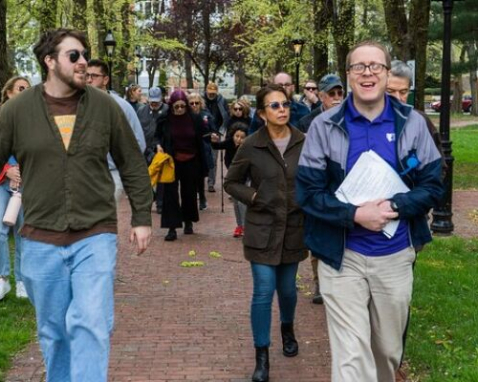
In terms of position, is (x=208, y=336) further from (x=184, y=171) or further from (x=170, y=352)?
(x=184, y=171)

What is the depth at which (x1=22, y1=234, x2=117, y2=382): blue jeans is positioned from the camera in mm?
4266

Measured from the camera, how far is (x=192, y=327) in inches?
273

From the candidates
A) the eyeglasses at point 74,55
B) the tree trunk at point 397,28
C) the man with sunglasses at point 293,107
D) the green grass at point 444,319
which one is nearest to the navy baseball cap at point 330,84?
the man with sunglasses at point 293,107

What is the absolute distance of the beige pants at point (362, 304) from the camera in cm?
418

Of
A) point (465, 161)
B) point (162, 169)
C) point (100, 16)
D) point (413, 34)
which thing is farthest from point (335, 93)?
point (100, 16)

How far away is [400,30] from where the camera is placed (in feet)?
52.5

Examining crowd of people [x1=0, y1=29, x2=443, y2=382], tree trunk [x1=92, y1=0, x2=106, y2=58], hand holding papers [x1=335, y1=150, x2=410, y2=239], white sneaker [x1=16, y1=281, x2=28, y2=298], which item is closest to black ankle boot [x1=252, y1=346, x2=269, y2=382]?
crowd of people [x1=0, y1=29, x2=443, y2=382]

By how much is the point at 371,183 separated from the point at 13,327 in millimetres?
3785

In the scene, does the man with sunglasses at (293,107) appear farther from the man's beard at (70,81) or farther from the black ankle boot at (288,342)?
the man's beard at (70,81)

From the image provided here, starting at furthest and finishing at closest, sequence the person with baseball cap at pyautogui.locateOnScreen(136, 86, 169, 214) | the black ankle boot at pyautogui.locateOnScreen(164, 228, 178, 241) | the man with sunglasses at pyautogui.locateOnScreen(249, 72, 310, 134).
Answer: the person with baseball cap at pyautogui.locateOnScreen(136, 86, 169, 214), the black ankle boot at pyautogui.locateOnScreen(164, 228, 178, 241), the man with sunglasses at pyautogui.locateOnScreen(249, 72, 310, 134)

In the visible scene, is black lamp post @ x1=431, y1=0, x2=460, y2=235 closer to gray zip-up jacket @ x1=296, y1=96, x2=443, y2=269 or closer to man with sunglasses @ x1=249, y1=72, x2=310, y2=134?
man with sunglasses @ x1=249, y1=72, x2=310, y2=134

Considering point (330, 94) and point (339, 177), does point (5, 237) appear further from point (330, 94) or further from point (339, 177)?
point (339, 177)

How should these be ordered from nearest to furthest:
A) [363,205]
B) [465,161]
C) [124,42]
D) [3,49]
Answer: [363,205]
[3,49]
[465,161]
[124,42]

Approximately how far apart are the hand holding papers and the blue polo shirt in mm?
34
